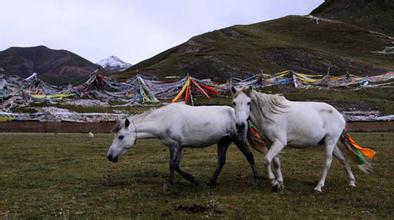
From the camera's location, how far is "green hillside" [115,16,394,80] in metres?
57.2

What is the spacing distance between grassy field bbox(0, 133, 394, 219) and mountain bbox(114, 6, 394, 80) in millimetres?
37038

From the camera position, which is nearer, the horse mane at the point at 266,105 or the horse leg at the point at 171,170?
the horse leg at the point at 171,170

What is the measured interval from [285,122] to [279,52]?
57816mm

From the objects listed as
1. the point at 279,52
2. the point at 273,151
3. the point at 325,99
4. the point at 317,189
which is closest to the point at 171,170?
the point at 273,151

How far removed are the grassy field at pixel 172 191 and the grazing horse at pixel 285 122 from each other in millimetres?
923

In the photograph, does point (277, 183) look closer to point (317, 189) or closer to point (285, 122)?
point (317, 189)

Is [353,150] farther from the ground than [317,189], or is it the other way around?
[353,150]

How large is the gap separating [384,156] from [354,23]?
90135 millimetres

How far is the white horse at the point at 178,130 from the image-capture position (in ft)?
35.6

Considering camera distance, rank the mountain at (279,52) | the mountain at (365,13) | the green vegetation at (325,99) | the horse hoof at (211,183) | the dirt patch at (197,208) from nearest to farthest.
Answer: the dirt patch at (197,208) → the horse hoof at (211,183) → the green vegetation at (325,99) → the mountain at (279,52) → the mountain at (365,13)

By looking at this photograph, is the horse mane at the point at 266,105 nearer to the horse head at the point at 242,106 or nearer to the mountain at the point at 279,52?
the horse head at the point at 242,106

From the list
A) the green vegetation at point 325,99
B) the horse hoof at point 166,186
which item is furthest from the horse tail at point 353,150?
the green vegetation at point 325,99

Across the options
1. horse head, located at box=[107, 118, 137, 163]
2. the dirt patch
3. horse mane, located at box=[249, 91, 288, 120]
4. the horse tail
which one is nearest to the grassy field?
the dirt patch

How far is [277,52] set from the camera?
67375 mm
